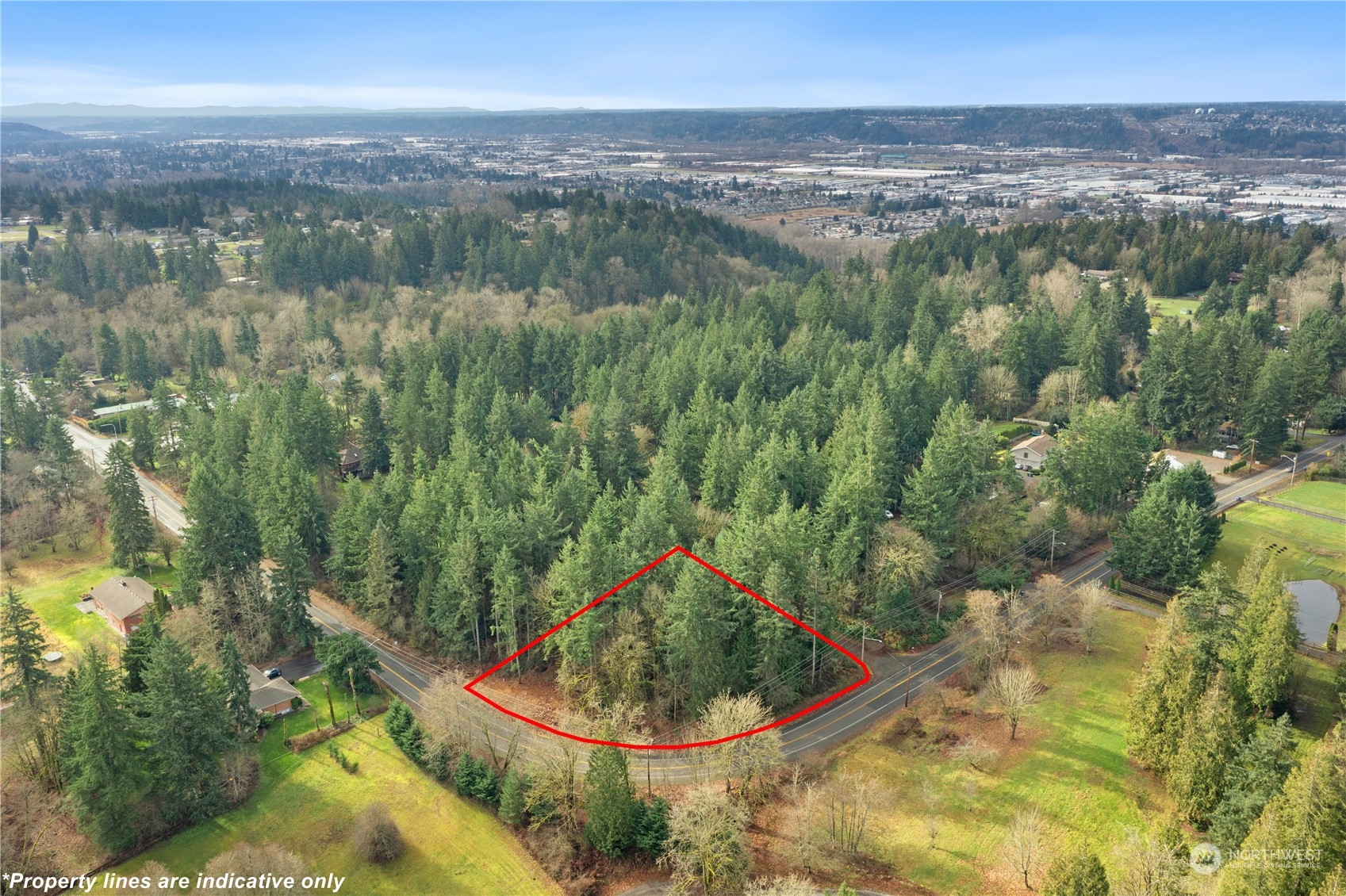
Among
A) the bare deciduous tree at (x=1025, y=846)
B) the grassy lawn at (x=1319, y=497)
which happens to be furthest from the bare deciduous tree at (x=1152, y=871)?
the grassy lawn at (x=1319, y=497)

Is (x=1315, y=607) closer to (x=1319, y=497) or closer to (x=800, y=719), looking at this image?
(x=1319, y=497)

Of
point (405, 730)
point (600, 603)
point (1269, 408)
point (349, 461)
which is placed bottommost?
point (405, 730)

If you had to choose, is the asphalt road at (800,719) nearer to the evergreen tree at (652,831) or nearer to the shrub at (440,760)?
the shrub at (440,760)

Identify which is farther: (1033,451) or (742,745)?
(1033,451)

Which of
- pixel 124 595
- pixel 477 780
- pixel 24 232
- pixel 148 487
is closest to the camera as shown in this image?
pixel 477 780

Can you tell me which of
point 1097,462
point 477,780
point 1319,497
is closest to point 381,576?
point 477,780

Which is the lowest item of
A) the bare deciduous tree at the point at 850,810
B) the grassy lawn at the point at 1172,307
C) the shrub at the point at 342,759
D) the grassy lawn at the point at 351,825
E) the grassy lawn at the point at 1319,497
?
the grassy lawn at the point at 351,825
